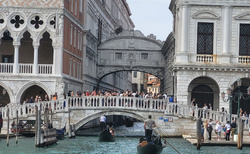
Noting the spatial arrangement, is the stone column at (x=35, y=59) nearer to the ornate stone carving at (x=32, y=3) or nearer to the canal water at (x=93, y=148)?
the ornate stone carving at (x=32, y=3)

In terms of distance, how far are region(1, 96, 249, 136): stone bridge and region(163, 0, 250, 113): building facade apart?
117 inches

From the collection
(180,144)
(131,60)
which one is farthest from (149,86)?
(180,144)

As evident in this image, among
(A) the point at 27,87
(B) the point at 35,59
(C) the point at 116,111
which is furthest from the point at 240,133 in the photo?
(B) the point at 35,59

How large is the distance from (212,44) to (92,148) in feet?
40.1

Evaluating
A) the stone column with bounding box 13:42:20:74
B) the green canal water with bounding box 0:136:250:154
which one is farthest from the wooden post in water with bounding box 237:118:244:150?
the stone column with bounding box 13:42:20:74

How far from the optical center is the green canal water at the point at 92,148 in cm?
2564

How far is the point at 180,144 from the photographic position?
1144 inches

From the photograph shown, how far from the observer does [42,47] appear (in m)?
39.4

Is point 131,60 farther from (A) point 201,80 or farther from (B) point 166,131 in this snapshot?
(B) point 166,131

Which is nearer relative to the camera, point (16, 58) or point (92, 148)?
point (92, 148)

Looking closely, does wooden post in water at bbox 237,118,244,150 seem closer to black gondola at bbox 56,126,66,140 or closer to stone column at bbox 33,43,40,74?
black gondola at bbox 56,126,66,140

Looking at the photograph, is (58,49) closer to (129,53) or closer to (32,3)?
(32,3)

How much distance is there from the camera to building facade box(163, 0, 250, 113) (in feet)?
117

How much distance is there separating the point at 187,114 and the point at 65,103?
6.94 metres
